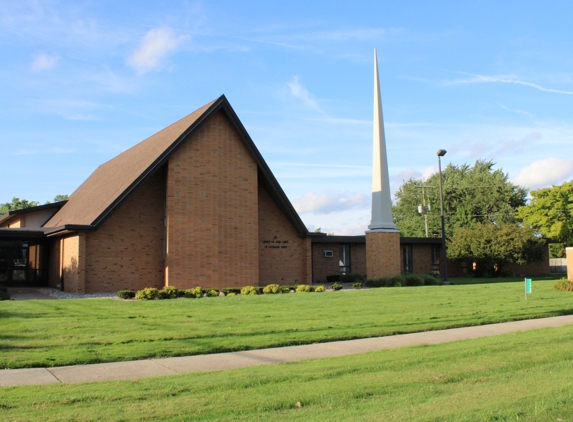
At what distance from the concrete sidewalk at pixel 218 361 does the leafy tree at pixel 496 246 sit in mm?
24927

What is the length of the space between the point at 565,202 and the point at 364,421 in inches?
1641

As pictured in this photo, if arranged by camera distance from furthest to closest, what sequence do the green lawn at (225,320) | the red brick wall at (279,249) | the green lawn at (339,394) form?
the red brick wall at (279,249) < the green lawn at (225,320) < the green lawn at (339,394)

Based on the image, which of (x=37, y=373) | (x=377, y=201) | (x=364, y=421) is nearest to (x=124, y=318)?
(x=37, y=373)

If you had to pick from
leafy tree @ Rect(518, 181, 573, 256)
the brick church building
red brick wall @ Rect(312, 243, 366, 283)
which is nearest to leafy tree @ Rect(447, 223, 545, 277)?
leafy tree @ Rect(518, 181, 573, 256)

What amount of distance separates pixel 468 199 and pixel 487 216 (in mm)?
2832

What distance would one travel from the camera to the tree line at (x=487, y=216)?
1425 inches

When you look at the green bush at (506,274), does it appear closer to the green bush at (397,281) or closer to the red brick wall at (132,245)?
the green bush at (397,281)

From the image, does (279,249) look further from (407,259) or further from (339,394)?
(339,394)

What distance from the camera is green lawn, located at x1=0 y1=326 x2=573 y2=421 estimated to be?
5.61m

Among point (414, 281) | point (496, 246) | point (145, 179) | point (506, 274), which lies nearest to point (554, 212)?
point (506, 274)

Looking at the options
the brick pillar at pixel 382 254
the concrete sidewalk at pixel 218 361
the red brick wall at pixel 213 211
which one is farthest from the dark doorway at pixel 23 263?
the concrete sidewalk at pixel 218 361

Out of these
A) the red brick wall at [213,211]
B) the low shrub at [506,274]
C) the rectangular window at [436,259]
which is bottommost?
the low shrub at [506,274]

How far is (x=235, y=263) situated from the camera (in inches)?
1007

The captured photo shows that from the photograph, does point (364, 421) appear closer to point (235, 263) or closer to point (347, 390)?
point (347, 390)
